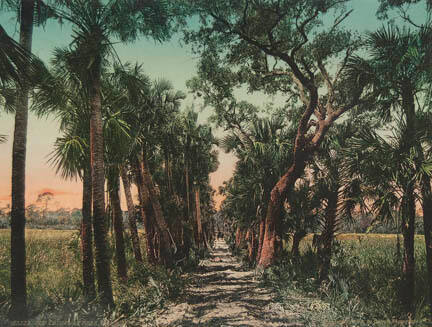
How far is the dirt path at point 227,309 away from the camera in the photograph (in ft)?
25.3

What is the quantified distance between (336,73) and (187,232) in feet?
39.2

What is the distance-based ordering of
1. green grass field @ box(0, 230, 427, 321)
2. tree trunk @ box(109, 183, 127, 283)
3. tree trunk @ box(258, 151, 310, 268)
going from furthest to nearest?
tree trunk @ box(258, 151, 310, 268)
tree trunk @ box(109, 183, 127, 283)
green grass field @ box(0, 230, 427, 321)

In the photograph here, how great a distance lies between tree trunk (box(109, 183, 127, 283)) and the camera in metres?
10.5

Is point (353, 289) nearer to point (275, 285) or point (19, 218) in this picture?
Result: point (275, 285)

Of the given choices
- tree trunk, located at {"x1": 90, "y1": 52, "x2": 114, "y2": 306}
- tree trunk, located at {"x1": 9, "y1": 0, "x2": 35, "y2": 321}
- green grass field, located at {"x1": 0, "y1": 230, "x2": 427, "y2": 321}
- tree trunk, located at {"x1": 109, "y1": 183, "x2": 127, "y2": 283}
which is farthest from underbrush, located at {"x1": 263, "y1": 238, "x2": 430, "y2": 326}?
tree trunk, located at {"x1": 9, "y1": 0, "x2": 35, "y2": 321}

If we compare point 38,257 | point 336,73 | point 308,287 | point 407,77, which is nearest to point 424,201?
point 407,77

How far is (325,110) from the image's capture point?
13.2 m

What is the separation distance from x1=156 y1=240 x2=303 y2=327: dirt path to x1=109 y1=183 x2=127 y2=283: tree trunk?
1.98 m

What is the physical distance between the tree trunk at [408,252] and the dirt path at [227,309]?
2.37m

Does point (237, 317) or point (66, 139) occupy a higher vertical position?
point (66, 139)

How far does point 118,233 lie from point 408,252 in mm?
7585

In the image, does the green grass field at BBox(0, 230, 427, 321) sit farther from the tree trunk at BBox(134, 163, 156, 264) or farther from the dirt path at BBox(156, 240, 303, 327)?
the tree trunk at BBox(134, 163, 156, 264)

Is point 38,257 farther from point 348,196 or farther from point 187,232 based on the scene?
point 348,196

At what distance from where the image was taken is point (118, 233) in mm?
10711
